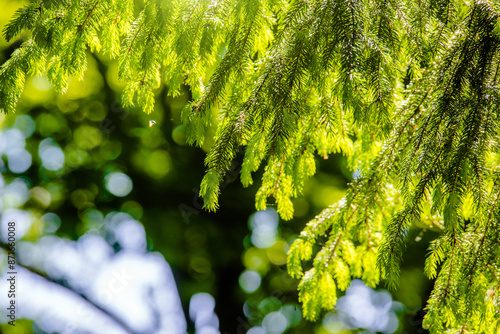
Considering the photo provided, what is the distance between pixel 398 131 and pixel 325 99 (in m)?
0.32

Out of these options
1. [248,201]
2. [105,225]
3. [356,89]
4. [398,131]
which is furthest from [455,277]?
[105,225]

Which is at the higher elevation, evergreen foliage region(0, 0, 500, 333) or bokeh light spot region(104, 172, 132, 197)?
evergreen foliage region(0, 0, 500, 333)

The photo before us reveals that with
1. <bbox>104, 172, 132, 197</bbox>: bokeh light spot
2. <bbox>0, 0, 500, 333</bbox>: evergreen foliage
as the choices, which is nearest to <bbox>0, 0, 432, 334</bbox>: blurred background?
<bbox>104, 172, 132, 197</bbox>: bokeh light spot

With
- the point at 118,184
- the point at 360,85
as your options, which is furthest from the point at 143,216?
the point at 360,85

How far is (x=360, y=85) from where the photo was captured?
1.20m

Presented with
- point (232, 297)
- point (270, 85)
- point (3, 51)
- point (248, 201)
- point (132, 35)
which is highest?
point (270, 85)

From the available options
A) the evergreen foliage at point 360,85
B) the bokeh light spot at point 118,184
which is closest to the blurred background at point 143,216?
the bokeh light spot at point 118,184

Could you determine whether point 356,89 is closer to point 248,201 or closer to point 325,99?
point 325,99

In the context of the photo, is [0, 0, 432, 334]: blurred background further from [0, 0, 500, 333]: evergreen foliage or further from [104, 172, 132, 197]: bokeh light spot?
[0, 0, 500, 333]: evergreen foliage

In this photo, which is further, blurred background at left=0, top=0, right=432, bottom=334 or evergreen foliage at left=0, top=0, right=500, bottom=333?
blurred background at left=0, top=0, right=432, bottom=334

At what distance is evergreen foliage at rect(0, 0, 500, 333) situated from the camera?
45.7 inches

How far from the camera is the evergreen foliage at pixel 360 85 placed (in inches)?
45.7

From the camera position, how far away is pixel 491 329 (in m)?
1.28

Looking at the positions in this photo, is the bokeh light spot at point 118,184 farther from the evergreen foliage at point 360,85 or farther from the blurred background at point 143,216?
the evergreen foliage at point 360,85
